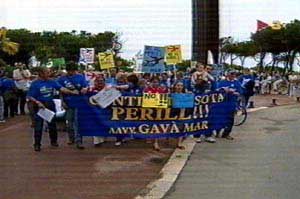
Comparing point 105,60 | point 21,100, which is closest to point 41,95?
point 105,60

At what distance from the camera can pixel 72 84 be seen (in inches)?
278

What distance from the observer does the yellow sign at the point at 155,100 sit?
7.23 metres

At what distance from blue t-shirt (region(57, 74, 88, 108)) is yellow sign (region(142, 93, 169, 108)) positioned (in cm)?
67

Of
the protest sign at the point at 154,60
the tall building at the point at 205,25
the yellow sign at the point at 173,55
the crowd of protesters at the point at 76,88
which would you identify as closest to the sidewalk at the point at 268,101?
the tall building at the point at 205,25

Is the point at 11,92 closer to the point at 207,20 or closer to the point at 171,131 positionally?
the point at 207,20

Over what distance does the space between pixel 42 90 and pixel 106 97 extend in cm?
71

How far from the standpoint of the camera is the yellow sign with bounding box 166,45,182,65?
10031 mm

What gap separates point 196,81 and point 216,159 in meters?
1.92

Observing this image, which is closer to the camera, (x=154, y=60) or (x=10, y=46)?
(x=154, y=60)

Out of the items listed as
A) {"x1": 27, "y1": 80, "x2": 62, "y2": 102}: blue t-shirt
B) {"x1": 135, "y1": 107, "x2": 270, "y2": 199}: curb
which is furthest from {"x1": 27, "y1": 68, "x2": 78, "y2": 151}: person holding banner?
{"x1": 135, "y1": 107, "x2": 270, "y2": 199}: curb

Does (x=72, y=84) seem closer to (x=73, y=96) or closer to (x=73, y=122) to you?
(x=73, y=96)

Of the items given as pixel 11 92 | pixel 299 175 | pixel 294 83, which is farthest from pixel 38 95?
pixel 294 83

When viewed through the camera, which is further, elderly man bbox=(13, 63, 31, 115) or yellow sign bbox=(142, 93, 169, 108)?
elderly man bbox=(13, 63, 31, 115)

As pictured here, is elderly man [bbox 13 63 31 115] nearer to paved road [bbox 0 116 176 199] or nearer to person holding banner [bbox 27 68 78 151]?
paved road [bbox 0 116 176 199]
